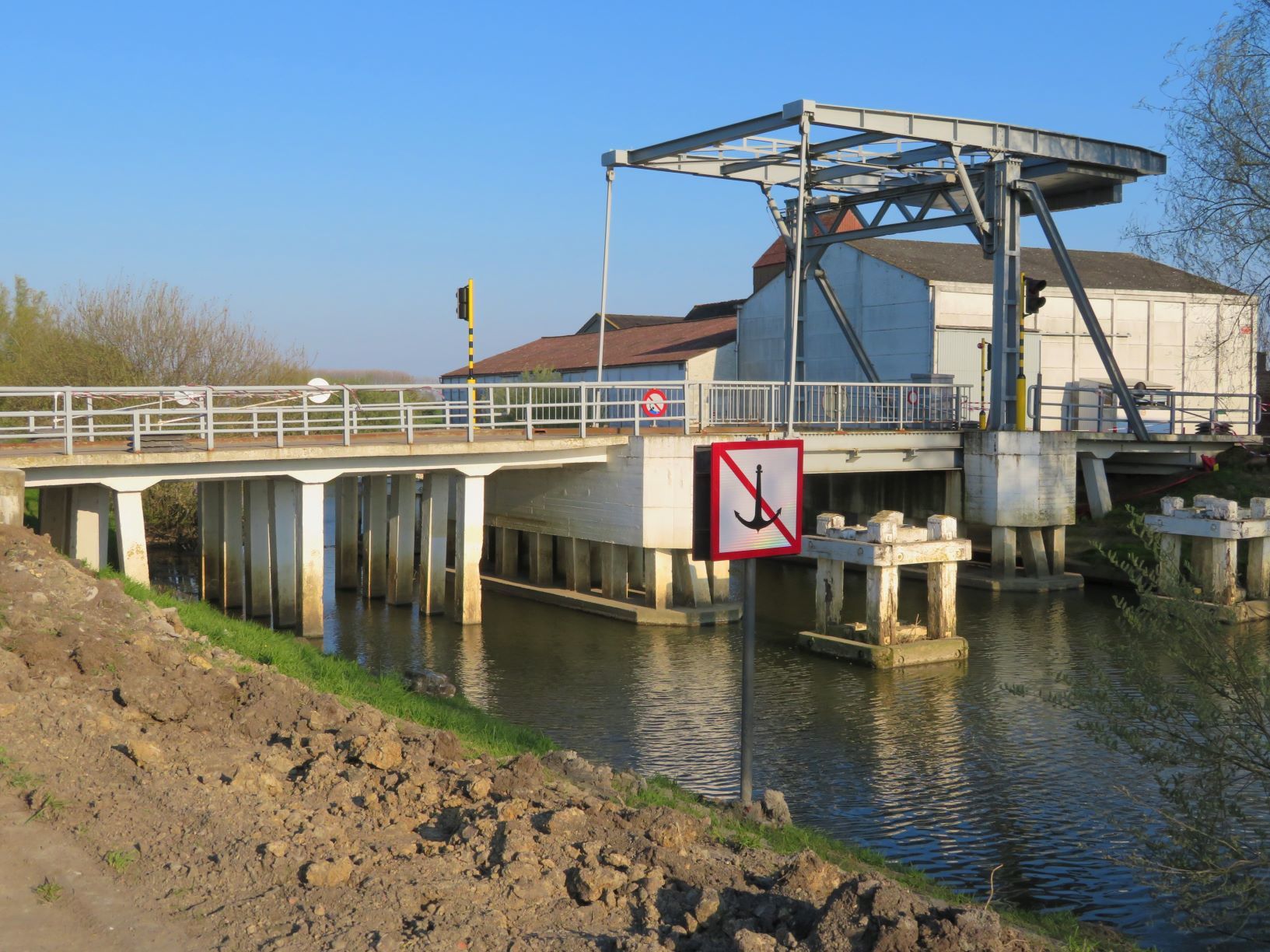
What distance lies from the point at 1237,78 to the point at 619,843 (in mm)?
14091

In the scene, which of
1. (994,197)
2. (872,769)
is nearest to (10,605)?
(872,769)

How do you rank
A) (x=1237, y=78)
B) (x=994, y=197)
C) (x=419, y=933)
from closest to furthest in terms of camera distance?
(x=419, y=933)
(x=1237, y=78)
(x=994, y=197)

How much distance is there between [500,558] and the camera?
2555 centimetres

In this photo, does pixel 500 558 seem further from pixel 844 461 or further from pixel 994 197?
pixel 994 197

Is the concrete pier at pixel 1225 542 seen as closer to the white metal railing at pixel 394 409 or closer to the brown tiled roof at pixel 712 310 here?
the white metal railing at pixel 394 409

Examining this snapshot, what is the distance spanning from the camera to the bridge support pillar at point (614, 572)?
2223cm

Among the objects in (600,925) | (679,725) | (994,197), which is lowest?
(679,725)

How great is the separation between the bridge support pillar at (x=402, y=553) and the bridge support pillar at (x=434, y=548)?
60cm

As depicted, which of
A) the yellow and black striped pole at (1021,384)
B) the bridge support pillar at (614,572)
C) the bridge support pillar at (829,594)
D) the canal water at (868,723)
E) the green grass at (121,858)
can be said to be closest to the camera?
the green grass at (121,858)

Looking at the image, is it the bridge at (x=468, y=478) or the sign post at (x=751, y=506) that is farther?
the bridge at (x=468, y=478)

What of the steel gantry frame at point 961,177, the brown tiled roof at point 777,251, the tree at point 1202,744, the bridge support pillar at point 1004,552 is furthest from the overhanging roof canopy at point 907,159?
the brown tiled roof at point 777,251

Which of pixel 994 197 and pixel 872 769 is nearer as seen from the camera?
pixel 872 769

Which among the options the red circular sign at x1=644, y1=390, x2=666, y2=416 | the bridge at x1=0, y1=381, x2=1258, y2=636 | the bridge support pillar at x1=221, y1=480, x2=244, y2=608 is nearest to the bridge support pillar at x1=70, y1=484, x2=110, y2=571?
the bridge at x1=0, y1=381, x2=1258, y2=636

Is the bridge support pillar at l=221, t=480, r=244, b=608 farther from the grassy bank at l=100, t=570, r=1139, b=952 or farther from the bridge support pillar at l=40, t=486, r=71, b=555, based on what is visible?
the grassy bank at l=100, t=570, r=1139, b=952
